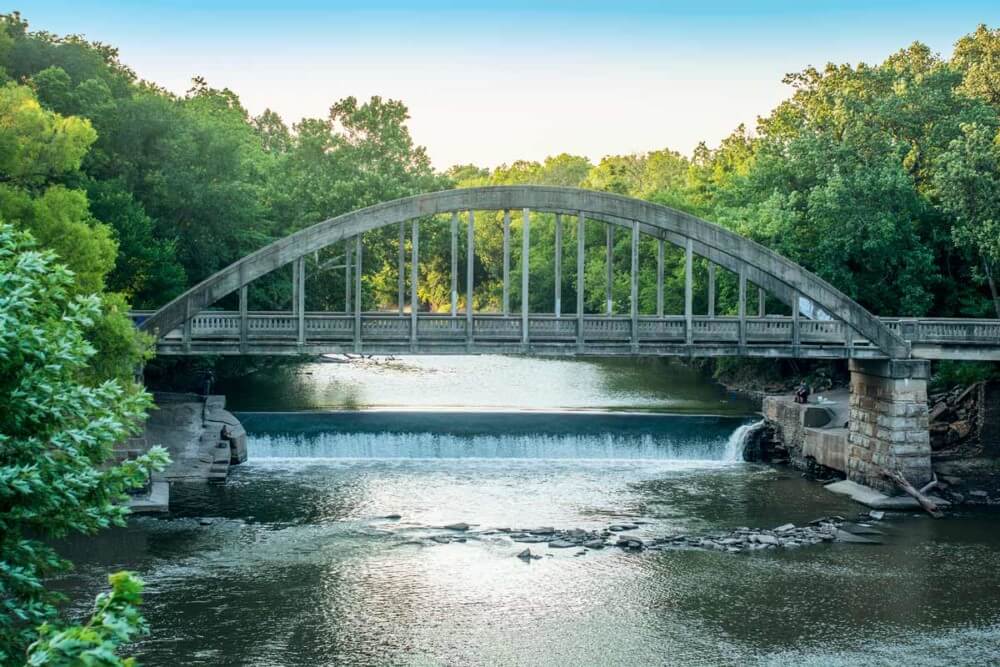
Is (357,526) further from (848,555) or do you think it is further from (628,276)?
(628,276)

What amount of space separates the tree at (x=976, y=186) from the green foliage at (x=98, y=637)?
44.0 meters

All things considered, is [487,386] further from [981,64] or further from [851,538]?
[851,538]

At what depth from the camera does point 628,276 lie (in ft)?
289

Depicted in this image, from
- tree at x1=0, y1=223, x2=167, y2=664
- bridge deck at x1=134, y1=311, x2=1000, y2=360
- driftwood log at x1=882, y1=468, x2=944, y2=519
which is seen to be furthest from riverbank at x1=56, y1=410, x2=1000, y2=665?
tree at x1=0, y1=223, x2=167, y2=664

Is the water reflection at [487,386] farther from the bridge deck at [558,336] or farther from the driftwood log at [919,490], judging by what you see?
the driftwood log at [919,490]

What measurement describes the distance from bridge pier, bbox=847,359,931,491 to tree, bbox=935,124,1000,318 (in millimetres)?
7869

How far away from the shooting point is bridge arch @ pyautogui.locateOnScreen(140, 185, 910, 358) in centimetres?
4428

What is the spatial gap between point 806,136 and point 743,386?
1634 cm

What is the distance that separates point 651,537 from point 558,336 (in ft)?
35.4

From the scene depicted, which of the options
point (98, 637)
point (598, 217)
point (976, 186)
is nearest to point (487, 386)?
point (598, 217)

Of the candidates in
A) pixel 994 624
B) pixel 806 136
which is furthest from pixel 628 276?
pixel 994 624

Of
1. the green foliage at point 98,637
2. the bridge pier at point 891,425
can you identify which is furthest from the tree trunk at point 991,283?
the green foliage at point 98,637

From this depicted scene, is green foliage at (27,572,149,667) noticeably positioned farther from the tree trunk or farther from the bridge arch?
the tree trunk

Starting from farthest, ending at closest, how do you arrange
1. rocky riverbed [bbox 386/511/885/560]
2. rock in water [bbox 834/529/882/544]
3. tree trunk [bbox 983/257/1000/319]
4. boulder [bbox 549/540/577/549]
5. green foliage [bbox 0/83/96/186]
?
tree trunk [bbox 983/257/1000/319] → green foliage [bbox 0/83/96/186] → rock in water [bbox 834/529/882/544] → rocky riverbed [bbox 386/511/885/560] → boulder [bbox 549/540/577/549]
